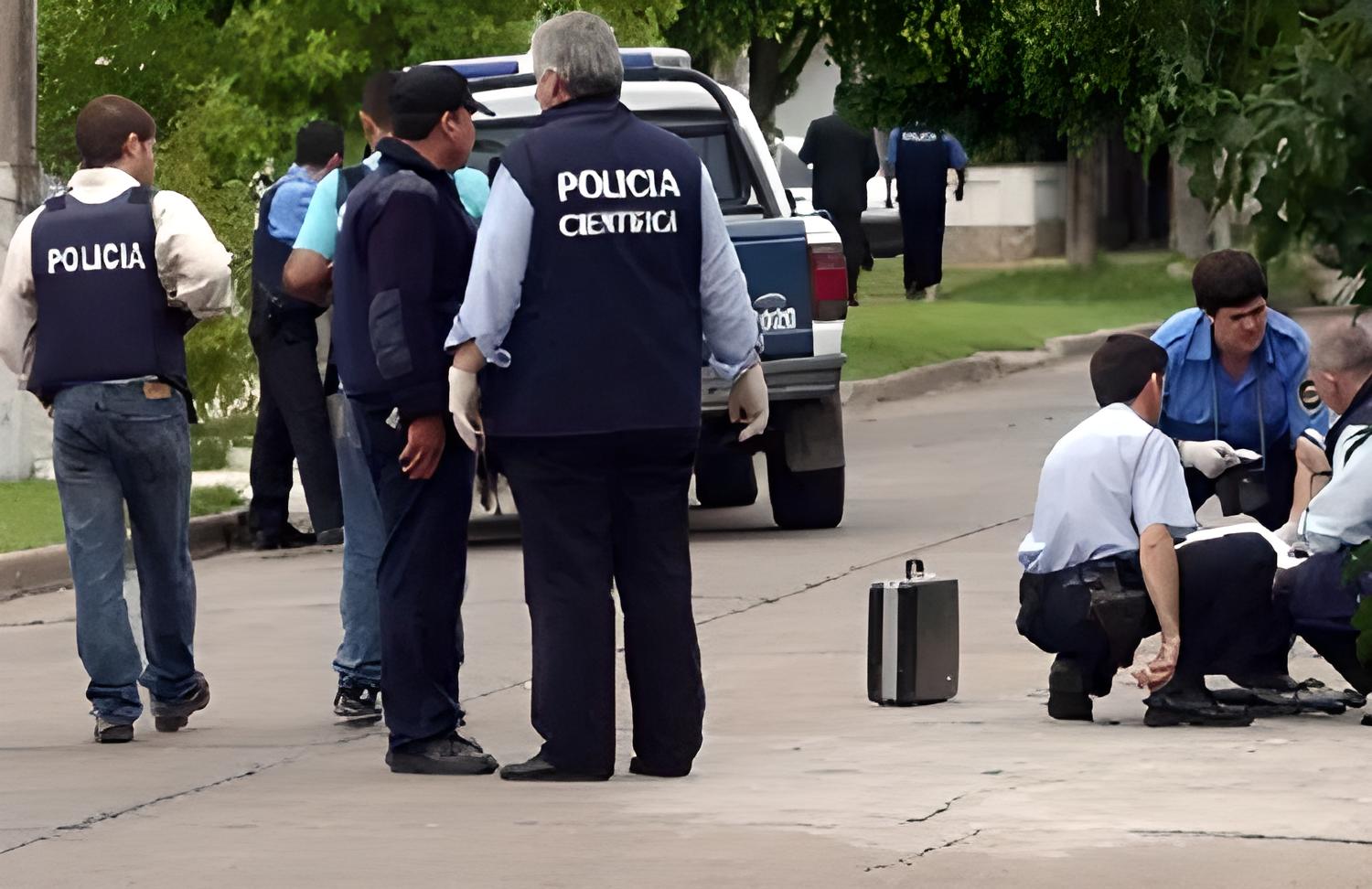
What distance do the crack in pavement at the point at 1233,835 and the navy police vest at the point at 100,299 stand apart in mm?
3685

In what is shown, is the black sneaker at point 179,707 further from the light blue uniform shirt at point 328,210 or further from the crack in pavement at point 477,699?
the light blue uniform shirt at point 328,210

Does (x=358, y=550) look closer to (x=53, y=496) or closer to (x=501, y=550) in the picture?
(x=501, y=550)

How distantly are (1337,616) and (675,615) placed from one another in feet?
6.95

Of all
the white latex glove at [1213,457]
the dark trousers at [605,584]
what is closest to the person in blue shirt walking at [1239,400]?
the white latex glove at [1213,457]

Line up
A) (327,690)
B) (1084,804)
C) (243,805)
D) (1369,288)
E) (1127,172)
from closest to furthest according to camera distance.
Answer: (1369,288)
(1084,804)
(243,805)
(327,690)
(1127,172)

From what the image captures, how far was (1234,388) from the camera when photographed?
385 inches

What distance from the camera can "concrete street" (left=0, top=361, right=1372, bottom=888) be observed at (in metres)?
6.39

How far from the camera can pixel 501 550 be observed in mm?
14352

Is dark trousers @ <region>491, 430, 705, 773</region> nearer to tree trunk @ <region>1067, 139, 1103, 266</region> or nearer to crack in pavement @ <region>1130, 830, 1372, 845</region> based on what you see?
crack in pavement @ <region>1130, 830, 1372, 845</region>

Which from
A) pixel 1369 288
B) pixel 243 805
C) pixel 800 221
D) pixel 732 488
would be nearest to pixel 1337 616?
pixel 243 805

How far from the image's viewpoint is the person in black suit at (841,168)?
25.8 meters

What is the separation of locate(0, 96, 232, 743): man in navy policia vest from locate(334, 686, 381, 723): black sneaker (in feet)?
1.45

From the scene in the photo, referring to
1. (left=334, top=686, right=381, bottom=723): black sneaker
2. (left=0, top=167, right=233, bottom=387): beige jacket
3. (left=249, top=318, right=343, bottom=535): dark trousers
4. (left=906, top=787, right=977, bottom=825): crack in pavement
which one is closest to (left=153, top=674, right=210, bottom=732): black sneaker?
(left=334, top=686, right=381, bottom=723): black sneaker

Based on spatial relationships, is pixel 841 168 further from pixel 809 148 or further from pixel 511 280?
pixel 511 280
